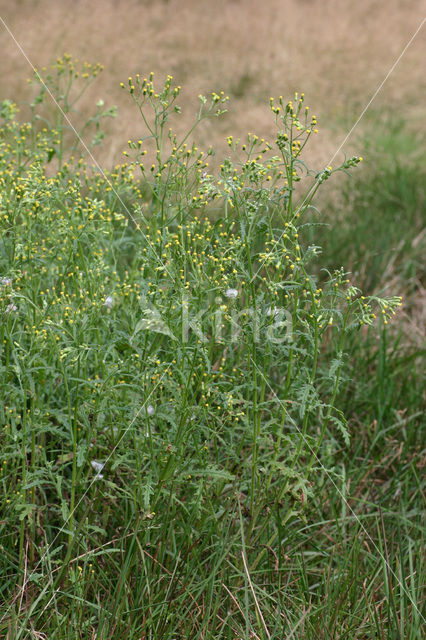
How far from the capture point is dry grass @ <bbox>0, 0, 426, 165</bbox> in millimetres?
6895

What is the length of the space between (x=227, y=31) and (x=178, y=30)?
649 mm

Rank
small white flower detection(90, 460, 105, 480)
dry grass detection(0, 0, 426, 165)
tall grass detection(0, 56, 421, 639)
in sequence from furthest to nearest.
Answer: dry grass detection(0, 0, 426, 165) → small white flower detection(90, 460, 105, 480) → tall grass detection(0, 56, 421, 639)

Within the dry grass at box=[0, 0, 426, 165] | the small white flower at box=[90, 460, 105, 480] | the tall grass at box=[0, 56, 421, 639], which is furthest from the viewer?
the dry grass at box=[0, 0, 426, 165]

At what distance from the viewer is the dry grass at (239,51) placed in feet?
22.6

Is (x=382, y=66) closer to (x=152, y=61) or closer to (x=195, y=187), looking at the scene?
(x=152, y=61)

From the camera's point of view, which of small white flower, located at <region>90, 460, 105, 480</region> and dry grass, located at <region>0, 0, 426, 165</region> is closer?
small white flower, located at <region>90, 460, 105, 480</region>

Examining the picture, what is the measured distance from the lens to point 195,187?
92.0 inches

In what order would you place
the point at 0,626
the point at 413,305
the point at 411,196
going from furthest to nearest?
the point at 411,196
the point at 413,305
the point at 0,626

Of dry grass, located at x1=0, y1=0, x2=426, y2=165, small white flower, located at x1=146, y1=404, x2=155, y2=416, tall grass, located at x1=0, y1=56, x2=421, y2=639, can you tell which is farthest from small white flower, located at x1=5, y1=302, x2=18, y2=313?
dry grass, located at x1=0, y1=0, x2=426, y2=165

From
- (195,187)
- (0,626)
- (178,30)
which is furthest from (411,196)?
(178,30)

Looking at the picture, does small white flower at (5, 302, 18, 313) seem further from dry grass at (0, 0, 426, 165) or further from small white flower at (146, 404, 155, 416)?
dry grass at (0, 0, 426, 165)

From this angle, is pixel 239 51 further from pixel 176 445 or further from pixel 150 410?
pixel 176 445

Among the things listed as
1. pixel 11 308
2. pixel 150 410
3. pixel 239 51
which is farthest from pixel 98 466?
pixel 239 51

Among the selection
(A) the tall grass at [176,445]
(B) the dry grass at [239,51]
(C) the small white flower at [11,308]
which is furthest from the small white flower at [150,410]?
(B) the dry grass at [239,51]
